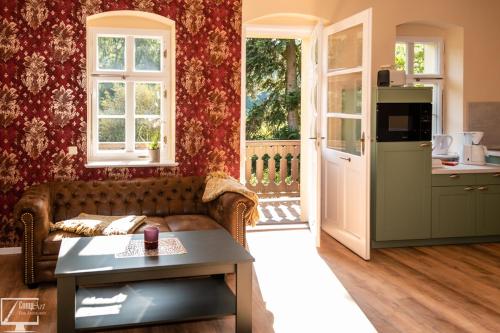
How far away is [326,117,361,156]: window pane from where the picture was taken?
5.73 metres

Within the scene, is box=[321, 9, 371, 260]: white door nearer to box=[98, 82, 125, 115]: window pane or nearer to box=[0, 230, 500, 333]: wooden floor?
box=[0, 230, 500, 333]: wooden floor

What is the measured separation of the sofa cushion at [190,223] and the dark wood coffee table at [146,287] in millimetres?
924

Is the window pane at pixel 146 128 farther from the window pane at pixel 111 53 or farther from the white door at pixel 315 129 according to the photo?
the white door at pixel 315 129

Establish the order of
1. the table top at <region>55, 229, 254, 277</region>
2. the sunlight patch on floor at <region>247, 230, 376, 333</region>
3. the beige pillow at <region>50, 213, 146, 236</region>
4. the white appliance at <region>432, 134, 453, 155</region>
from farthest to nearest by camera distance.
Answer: the white appliance at <region>432, 134, 453, 155</region>
the beige pillow at <region>50, 213, 146, 236</region>
the sunlight patch on floor at <region>247, 230, 376, 333</region>
the table top at <region>55, 229, 254, 277</region>

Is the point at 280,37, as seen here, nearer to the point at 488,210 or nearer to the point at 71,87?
the point at 71,87

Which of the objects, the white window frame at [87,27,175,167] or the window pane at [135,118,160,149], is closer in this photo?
the white window frame at [87,27,175,167]

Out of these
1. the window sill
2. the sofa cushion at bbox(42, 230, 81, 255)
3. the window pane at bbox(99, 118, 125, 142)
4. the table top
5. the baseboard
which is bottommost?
the baseboard

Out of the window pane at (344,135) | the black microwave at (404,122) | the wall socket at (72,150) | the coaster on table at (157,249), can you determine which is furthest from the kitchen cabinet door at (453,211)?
the wall socket at (72,150)

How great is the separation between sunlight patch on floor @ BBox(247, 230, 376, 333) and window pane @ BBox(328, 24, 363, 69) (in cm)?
191

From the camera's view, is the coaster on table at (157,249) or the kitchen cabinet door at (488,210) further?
the kitchen cabinet door at (488,210)

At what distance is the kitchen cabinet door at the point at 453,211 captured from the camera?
6008 mm

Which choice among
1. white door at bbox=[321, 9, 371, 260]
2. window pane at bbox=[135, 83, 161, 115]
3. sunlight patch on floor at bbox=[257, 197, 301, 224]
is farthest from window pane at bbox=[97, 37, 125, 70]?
sunlight patch on floor at bbox=[257, 197, 301, 224]

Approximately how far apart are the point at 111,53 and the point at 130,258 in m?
3.05

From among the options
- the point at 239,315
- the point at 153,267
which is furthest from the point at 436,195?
the point at 153,267
